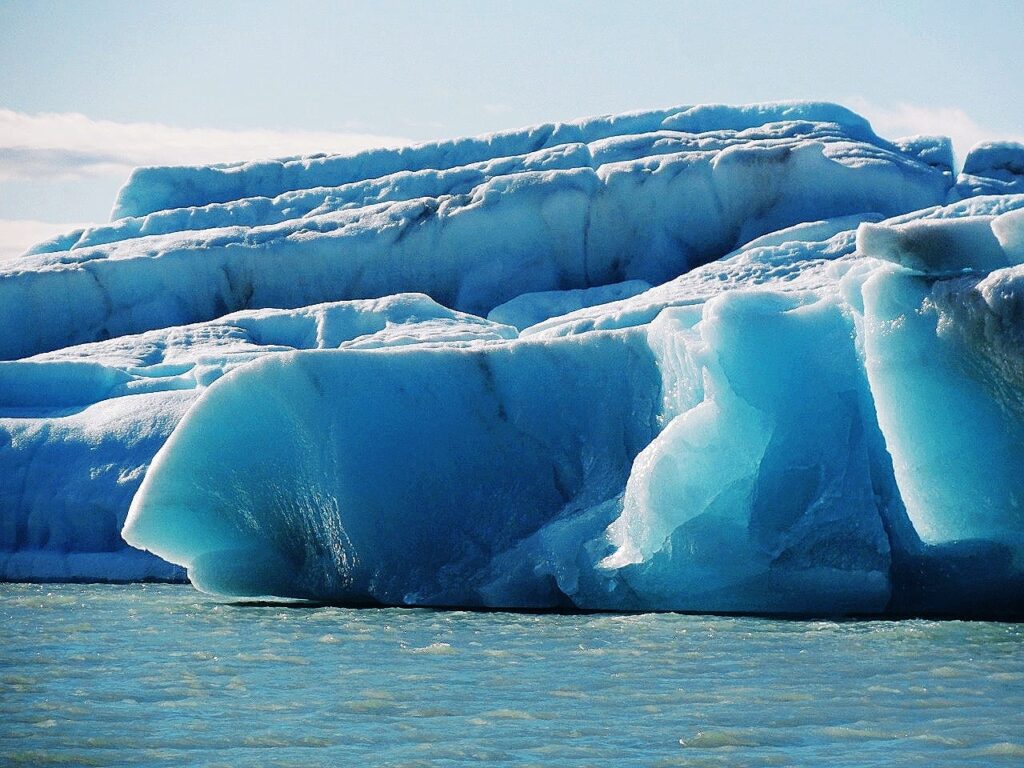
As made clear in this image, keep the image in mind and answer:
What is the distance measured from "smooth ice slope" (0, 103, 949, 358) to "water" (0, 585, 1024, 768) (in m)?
5.84

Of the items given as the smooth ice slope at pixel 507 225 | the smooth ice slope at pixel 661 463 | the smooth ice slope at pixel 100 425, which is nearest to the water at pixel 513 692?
the smooth ice slope at pixel 661 463

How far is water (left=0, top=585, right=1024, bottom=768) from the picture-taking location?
11.5 ft

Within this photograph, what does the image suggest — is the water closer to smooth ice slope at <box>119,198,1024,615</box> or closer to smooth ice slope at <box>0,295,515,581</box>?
smooth ice slope at <box>119,198,1024,615</box>

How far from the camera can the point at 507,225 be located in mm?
11984

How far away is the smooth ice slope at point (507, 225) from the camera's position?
1145 cm

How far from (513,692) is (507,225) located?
7.96 metres

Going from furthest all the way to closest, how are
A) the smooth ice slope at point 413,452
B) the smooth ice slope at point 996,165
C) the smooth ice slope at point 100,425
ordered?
1. the smooth ice slope at point 996,165
2. the smooth ice slope at point 100,425
3. the smooth ice slope at point 413,452

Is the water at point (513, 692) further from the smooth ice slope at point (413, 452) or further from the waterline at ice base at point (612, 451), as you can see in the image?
the smooth ice slope at point (413, 452)

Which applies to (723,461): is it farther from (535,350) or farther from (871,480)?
(535,350)

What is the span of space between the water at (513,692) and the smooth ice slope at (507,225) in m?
5.84

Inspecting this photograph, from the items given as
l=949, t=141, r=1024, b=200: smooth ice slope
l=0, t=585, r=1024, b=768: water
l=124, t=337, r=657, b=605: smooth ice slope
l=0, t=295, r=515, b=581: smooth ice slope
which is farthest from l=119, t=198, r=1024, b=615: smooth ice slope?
l=949, t=141, r=1024, b=200: smooth ice slope

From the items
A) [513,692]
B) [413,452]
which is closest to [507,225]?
[413,452]

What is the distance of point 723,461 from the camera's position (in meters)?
6.12

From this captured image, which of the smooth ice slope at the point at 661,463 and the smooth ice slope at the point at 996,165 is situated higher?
the smooth ice slope at the point at 996,165
